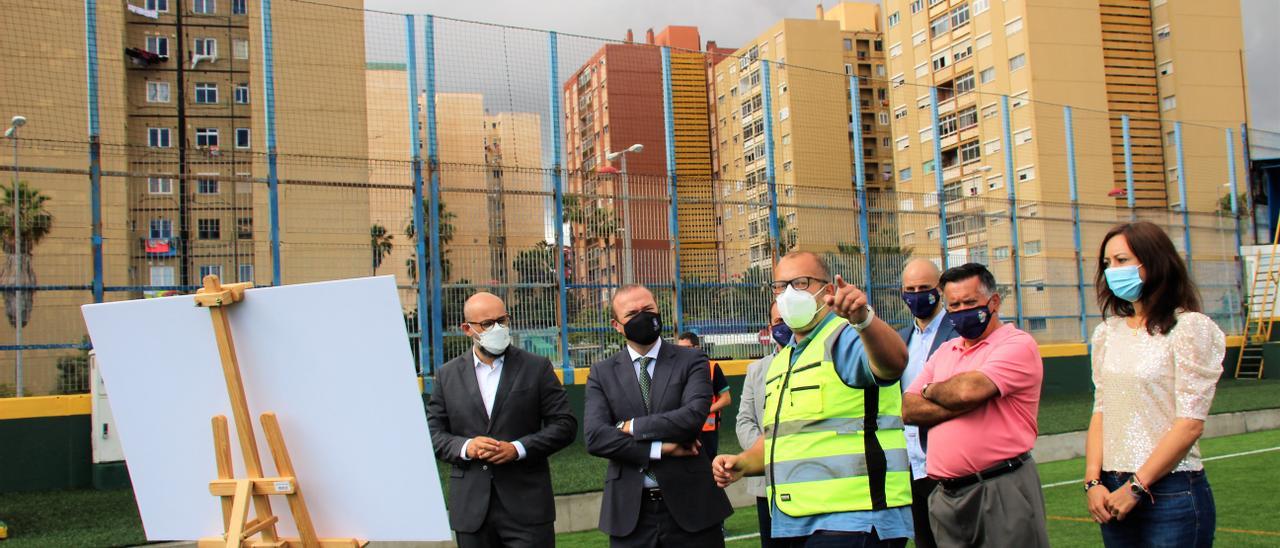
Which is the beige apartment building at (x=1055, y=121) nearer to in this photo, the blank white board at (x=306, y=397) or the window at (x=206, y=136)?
the window at (x=206, y=136)

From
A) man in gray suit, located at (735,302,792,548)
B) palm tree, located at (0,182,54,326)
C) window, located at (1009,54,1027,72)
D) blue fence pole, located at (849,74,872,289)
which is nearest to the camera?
man in gray suit, located at (735,302,792,548)

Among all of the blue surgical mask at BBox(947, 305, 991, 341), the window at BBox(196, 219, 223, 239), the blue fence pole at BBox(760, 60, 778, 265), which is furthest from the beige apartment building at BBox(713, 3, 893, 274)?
the blue surgical mask at BBox(947, 305, 991, 341)

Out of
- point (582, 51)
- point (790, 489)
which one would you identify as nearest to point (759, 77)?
point (582, 51)

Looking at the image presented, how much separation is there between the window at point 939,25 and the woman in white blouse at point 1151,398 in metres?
43.6

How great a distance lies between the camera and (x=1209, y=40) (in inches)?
1598

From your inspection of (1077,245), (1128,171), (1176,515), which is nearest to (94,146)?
(1176,515)

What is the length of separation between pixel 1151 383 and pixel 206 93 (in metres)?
16.0

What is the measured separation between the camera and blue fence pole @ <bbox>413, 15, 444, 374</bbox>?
13.5 m

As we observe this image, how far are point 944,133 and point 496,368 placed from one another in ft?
56.1

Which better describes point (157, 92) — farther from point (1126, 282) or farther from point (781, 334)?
point (1126, 282)

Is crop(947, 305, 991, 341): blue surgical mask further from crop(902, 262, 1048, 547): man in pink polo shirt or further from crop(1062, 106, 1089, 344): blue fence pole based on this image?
crop(1062, 106, 1089, 344): blue fence pole

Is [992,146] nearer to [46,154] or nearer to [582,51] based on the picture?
[582,51]

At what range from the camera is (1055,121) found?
22656 millimetres

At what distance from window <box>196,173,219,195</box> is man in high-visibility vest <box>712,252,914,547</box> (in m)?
9.64
